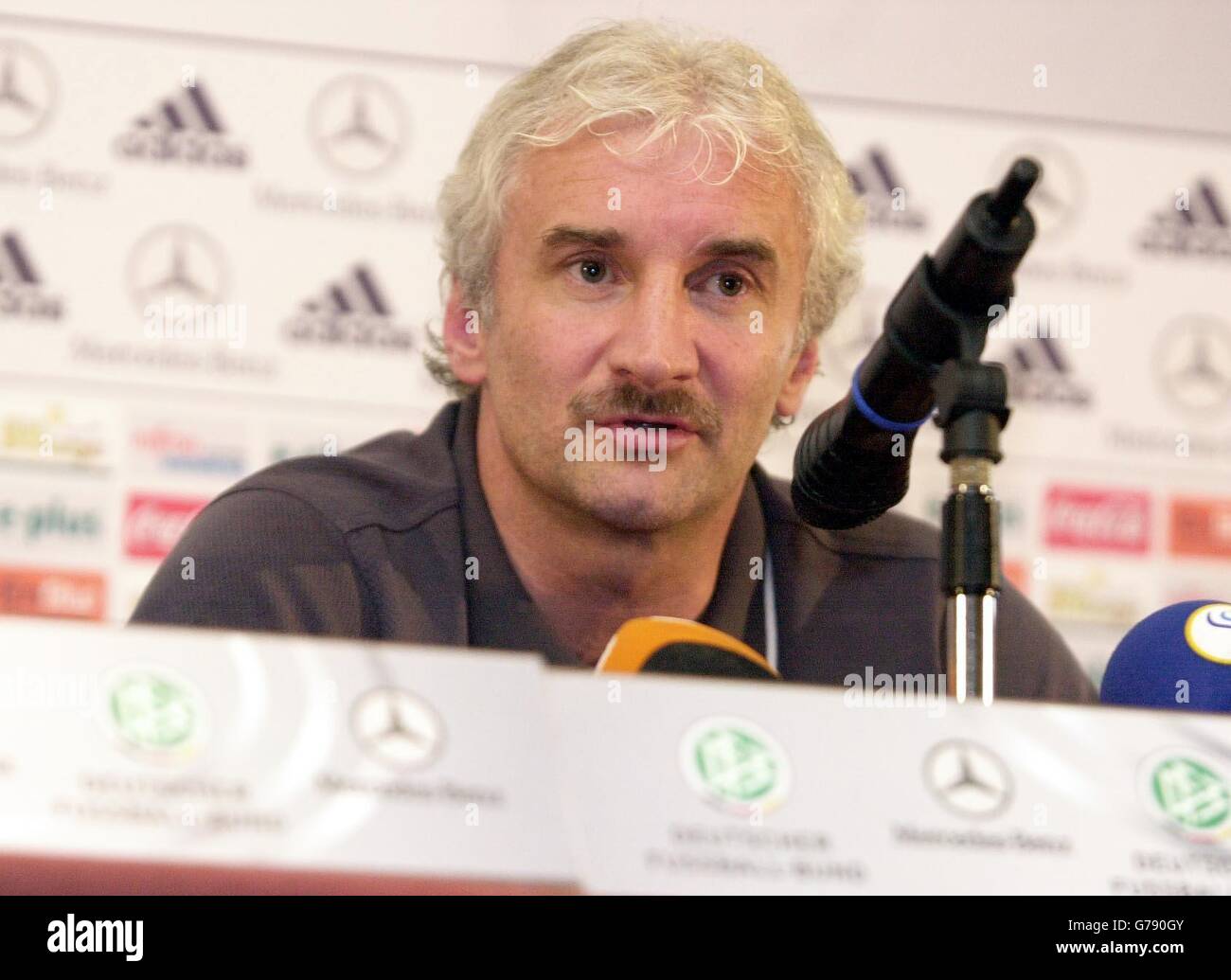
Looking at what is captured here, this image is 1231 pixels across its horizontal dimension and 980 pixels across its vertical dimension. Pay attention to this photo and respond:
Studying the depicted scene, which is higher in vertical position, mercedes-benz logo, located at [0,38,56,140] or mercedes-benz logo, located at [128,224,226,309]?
mercedes-benz logo, located at [0,38,56,140]

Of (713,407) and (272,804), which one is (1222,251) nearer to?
(713,407)

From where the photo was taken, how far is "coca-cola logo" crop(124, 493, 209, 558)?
333 cm

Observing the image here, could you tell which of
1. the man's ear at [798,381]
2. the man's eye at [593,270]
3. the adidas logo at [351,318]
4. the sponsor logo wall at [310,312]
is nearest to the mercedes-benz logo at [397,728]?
the man's eye at [593,270]

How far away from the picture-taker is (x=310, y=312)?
344 cm

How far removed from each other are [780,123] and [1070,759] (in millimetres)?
1200

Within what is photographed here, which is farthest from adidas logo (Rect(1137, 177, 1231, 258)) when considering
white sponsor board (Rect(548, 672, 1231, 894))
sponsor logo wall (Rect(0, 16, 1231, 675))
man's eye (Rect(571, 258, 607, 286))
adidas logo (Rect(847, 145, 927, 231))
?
white sponsor board (Rect(548, 672, 1231, 894))

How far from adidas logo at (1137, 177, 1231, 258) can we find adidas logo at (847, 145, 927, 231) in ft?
1.79

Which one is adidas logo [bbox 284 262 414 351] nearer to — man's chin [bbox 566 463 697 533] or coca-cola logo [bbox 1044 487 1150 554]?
coca-cola logo [bbox 1044 487 1150 554]

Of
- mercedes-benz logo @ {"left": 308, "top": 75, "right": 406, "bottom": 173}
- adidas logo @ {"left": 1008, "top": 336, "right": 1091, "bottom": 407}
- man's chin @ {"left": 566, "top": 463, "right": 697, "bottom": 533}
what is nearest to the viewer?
man's chin @ {"left": 566, "top": 463, "right": 697, "bottom": 533}

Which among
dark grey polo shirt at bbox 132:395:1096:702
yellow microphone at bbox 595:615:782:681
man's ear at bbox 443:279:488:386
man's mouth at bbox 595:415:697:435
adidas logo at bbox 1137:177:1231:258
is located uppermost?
adidas logo at bbox 1137:177:1231:258

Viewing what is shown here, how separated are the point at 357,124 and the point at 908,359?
2.56m

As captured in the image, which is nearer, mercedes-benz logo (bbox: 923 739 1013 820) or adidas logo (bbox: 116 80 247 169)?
mercedes-benz logo (bbox: 923 739 1013 820)

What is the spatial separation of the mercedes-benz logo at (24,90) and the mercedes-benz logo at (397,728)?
2.86 meters
